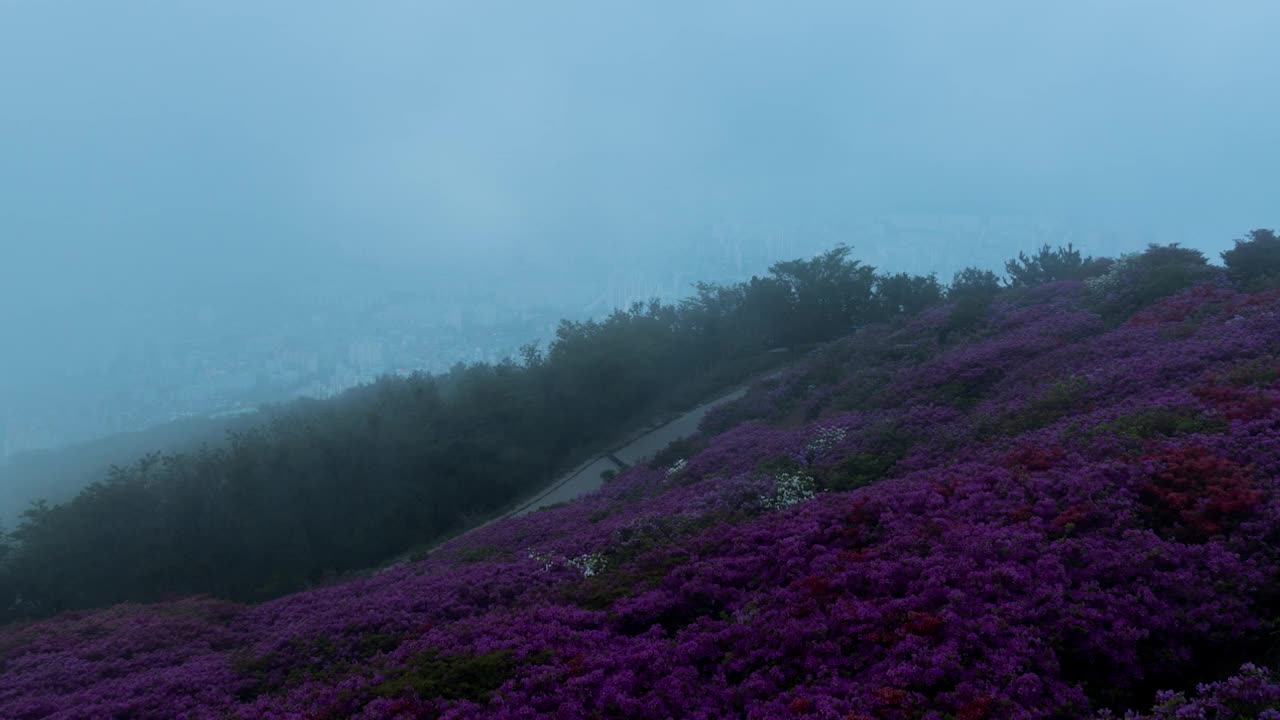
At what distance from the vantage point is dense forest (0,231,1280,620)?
19.5 meters

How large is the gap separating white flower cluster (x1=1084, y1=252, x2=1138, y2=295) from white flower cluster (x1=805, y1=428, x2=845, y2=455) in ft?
29.9

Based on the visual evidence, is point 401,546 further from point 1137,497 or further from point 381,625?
point 1137,497

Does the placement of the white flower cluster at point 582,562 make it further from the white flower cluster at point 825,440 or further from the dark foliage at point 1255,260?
the dark foliage at point 1255,260

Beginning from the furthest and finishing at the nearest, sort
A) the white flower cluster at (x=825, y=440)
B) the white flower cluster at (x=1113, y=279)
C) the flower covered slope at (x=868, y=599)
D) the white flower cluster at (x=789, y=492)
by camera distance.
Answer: the white flower cluster at (x=1113, y=279), the white flower cluster at (x=825, y=440), the white flower cluster at (x=789, y=492), the flower covered slope at (x=868, y=599)

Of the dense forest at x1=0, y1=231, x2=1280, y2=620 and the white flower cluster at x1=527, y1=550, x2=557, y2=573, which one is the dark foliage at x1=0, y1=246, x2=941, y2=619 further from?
the white flower cluster at x1=527, y1=550, x2=557, y2=573

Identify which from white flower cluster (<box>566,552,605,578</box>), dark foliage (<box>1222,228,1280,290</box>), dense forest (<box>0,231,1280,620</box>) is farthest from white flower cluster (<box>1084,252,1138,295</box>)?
white flower cluster (<box>566,552,605,578</box>)

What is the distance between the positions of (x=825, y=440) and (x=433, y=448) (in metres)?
14.2

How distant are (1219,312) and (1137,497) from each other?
9.35 metres

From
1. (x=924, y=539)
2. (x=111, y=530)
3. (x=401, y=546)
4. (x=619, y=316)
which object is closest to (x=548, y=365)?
(x=619, y=316)

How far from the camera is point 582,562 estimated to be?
10695 millimetres

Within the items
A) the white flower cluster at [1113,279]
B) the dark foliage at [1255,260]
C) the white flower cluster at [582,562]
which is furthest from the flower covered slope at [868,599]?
the white flower cluster at [1113,279]

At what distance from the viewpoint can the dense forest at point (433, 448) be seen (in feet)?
64.0

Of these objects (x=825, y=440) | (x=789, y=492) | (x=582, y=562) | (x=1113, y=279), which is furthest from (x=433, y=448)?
(x=1113, y=279)

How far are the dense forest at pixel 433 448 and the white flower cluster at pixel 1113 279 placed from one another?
0.10 meters
